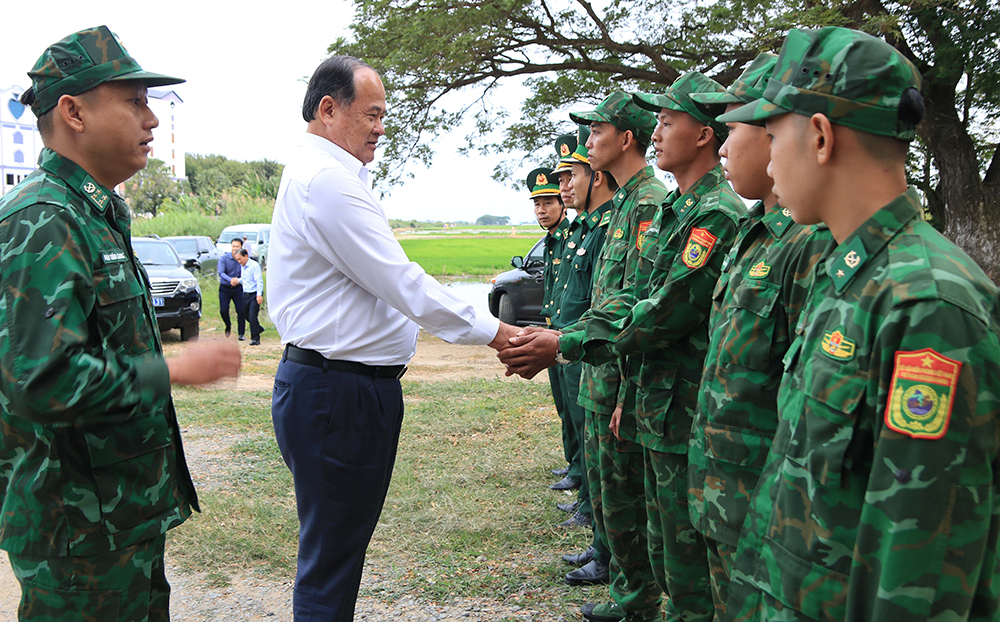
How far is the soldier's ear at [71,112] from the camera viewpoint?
1986 mm

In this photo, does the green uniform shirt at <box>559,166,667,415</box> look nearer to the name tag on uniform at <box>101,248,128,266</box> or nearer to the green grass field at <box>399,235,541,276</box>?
the name tag on uniform at <box>101,248,128,266</box>

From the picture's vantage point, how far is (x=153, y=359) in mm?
1990

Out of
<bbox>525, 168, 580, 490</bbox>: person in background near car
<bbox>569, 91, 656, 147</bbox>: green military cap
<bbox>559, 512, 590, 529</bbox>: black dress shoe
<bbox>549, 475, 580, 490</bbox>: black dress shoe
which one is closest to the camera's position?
<bbox>569, 91, 656, 147</bbox>: green military cap

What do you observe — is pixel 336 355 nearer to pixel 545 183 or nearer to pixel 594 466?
pixel 594 466

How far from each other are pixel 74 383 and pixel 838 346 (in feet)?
5.76

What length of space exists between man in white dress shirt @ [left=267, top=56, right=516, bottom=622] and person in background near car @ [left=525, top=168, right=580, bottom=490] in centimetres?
274

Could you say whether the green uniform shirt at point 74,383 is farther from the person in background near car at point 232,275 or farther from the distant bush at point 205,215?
the distant bush at point 205,215

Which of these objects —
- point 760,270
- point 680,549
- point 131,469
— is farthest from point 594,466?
point 131,469

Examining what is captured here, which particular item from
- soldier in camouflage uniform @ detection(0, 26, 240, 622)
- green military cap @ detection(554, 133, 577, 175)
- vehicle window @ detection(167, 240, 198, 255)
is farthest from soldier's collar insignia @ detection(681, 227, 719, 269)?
vehicle window @ detection(167, 240, 198, 255)

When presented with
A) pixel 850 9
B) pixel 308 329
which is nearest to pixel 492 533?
pixel 308 329

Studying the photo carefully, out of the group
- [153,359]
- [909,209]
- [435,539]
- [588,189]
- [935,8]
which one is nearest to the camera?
[909,209]

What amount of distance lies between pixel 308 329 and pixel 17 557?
3.53ft

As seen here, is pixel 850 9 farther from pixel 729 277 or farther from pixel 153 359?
pixel 153 359

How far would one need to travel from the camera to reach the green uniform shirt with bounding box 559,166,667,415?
3316 millimetres
